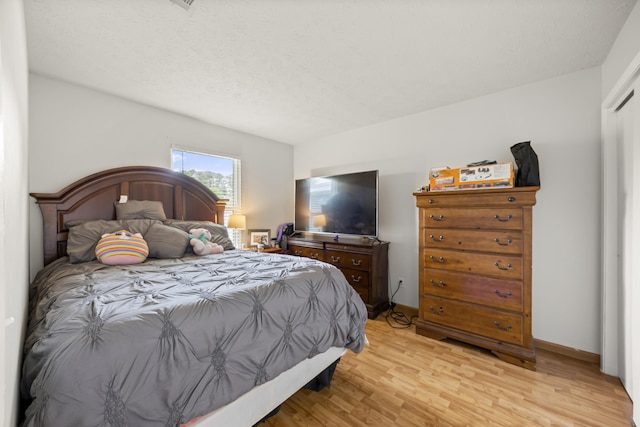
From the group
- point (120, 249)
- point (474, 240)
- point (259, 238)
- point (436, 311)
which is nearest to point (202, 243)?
point (120, 249)

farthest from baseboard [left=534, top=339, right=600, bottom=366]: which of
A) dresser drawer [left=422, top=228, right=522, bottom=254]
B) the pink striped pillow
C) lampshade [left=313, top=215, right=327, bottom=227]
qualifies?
the pink striped pillow

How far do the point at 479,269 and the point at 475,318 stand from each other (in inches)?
17.4

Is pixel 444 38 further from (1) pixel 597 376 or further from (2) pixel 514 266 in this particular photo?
(1) pixel 597 376

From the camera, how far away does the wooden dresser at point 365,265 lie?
10.3 feet

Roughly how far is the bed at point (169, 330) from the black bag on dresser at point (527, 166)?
5.66 ft

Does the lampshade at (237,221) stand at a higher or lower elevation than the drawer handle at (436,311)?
higher

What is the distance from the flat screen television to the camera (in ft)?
10.7

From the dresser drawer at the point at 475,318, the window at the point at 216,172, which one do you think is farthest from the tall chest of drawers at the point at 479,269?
the window at the point at 216,172

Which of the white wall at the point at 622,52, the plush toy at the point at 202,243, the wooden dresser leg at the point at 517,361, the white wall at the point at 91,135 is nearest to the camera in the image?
the white wall at the point at 622,52

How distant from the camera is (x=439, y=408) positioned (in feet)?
5.49

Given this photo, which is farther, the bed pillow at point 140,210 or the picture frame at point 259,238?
the picture frame at point 259,238

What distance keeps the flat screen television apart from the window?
915 millimetres

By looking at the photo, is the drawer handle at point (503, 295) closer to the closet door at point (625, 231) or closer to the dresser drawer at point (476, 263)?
the dresser drawer at point (476, 263)

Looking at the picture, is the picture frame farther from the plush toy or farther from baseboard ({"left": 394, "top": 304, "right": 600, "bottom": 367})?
baseboard ({"left": 394, "top": 304, "right": 600, "bottom": 367})
